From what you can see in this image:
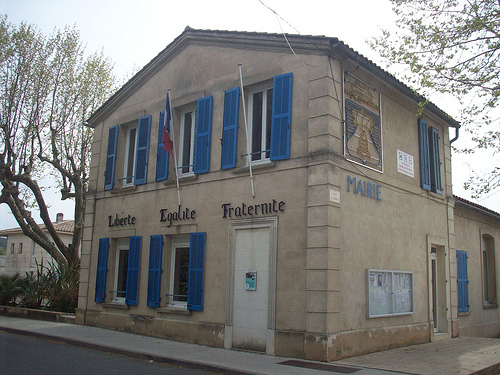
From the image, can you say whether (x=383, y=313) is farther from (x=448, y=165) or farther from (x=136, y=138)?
(x=136, y=138)

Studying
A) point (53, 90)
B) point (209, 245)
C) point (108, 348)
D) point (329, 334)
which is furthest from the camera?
point (53, 90)

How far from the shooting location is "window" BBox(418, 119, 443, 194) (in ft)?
42.6

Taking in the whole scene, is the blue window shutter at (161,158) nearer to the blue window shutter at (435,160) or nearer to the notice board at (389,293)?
the notice board at (389,293)

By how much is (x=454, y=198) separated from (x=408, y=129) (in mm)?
3147

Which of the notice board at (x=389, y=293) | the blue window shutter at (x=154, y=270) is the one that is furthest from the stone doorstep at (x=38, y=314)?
the notice board at (x=389, y=293)

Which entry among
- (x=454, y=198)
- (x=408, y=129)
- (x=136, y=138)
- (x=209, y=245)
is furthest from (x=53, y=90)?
(x=454, y=198)

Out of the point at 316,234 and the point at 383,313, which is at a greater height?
the point at 316,234

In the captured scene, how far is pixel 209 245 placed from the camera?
36.7 ft

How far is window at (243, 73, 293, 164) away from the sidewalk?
13.5 ft

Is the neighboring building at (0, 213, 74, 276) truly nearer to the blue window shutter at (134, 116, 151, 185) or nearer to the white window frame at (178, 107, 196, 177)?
the blue window shutter at (134, 116, 151, 185)

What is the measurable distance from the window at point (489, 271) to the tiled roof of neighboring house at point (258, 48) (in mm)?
5231

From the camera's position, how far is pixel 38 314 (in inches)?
615

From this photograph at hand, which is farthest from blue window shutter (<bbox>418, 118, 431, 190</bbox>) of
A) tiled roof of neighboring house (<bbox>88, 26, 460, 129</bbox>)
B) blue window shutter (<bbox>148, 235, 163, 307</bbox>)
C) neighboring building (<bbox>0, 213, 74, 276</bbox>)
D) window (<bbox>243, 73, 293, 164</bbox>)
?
neighboring building (<bbox>0, 213, 74, 276</bbox>)

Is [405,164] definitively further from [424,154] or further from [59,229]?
[59,229]
